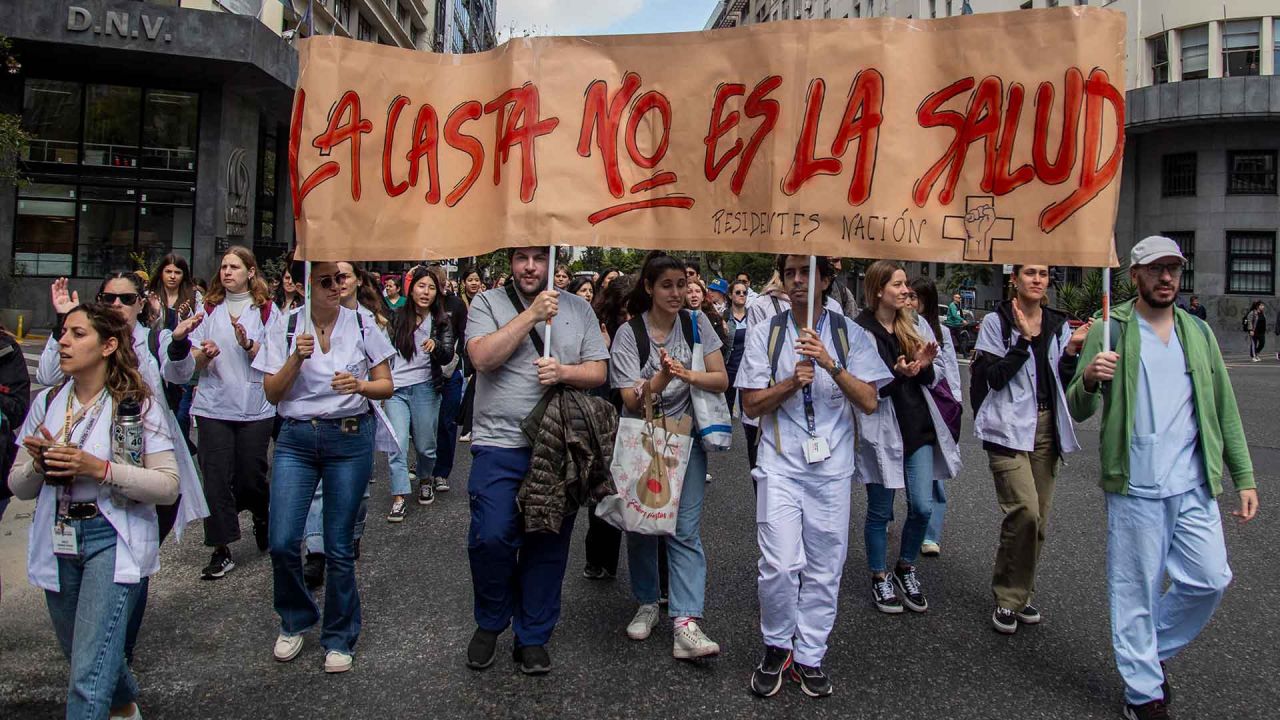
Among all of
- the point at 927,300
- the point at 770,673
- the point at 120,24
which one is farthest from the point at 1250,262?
the point at 120,24

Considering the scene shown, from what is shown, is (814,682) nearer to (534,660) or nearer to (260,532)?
(534,660)

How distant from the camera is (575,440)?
3.90 meters

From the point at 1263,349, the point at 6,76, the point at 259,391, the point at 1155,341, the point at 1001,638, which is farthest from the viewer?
the point at 1263,349

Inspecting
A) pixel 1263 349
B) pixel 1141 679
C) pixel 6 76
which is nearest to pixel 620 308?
pixel 1141 679

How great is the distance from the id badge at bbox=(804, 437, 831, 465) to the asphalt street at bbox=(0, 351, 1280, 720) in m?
0.97

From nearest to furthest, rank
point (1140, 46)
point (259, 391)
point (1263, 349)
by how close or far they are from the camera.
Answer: point (259, 391) → point (1263, 349) → point (1140, 46)

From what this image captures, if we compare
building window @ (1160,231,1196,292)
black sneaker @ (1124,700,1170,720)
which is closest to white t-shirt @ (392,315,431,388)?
black sneaker @ (1124,700,1170,720)

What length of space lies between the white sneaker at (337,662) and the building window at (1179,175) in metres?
34.8

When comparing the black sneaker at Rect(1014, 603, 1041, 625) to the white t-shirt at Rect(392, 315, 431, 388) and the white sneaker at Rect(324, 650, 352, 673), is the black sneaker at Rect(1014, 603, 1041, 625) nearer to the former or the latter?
the white sneaker at Rect(324, 650, 352, 673)

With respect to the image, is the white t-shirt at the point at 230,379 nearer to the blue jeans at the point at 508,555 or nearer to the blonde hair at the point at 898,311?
the blue jeans at the point at 508,555

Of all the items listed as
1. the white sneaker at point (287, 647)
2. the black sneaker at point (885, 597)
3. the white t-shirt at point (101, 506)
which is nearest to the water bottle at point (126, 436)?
the white t-shirt at point (101, 506)

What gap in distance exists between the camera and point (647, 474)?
13.9 feet

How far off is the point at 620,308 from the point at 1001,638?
2609mm

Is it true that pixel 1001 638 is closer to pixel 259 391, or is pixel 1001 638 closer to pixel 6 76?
pixel 259 391
